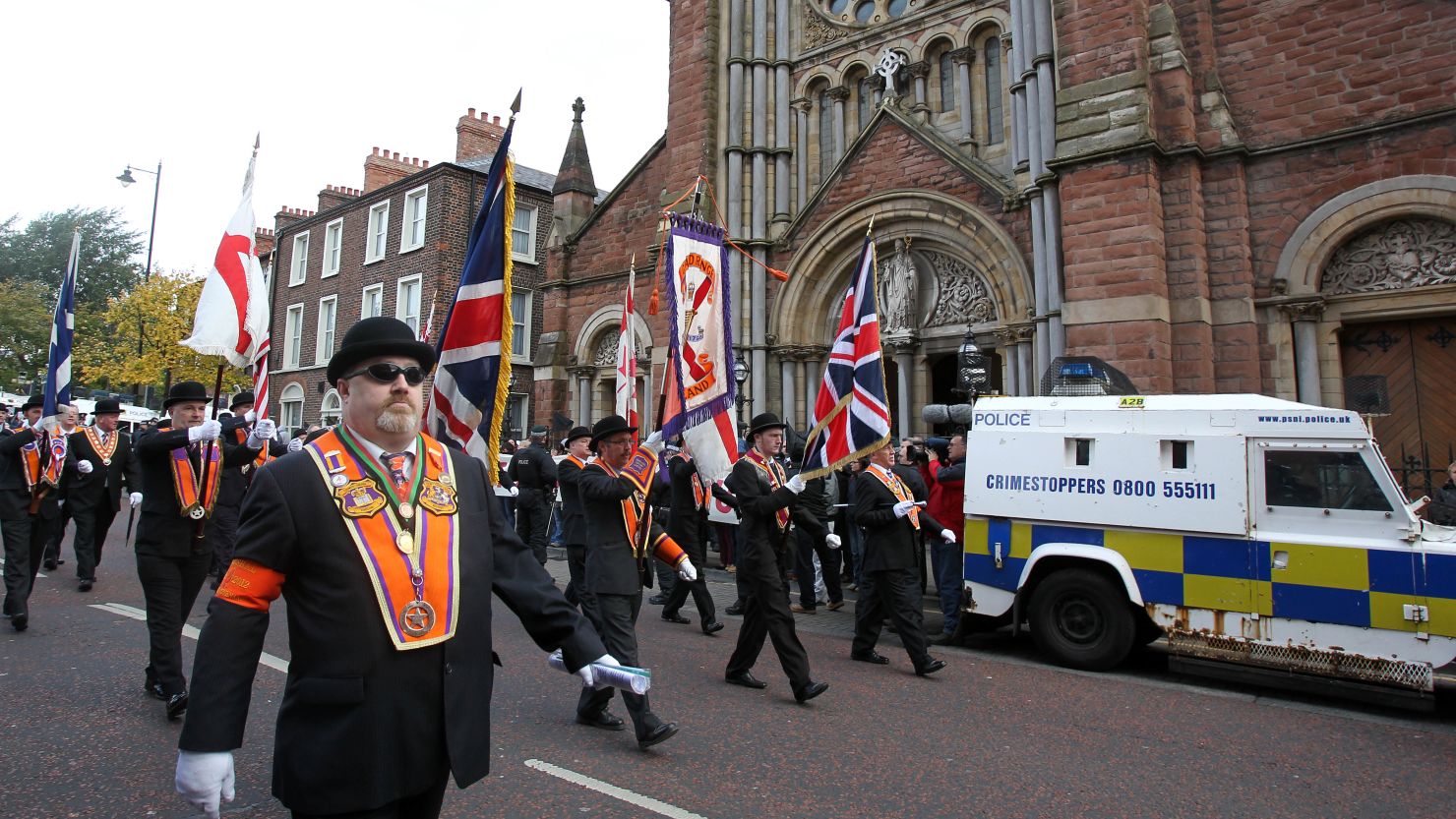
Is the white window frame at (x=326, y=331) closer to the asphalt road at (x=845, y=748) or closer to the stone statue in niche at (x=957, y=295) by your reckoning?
the stone statue in niche at (x=957, y=295)

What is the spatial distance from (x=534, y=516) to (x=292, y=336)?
22054mm

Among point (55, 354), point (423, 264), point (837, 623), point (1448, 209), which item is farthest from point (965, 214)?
Result: point (423, 264)

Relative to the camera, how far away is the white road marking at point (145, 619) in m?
6.05

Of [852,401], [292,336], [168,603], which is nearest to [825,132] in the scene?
[852,401]

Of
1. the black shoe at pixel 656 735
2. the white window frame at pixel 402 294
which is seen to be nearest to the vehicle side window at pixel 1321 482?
the black shoe at pixel 656 735

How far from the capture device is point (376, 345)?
233cm

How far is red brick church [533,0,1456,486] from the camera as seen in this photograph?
35.5 feet

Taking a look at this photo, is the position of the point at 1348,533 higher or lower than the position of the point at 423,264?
lower

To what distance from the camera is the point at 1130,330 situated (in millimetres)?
11141

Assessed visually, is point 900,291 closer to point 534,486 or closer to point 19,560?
point 534,486

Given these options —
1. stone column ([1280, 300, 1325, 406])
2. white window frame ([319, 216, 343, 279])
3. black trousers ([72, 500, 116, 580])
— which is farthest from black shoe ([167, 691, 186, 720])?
white window frame ([319, 216, 343, 279])

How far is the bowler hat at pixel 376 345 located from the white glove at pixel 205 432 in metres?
3.32

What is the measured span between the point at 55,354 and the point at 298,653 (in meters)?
7.14

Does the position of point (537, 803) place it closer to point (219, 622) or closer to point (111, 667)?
point (219, 622)
